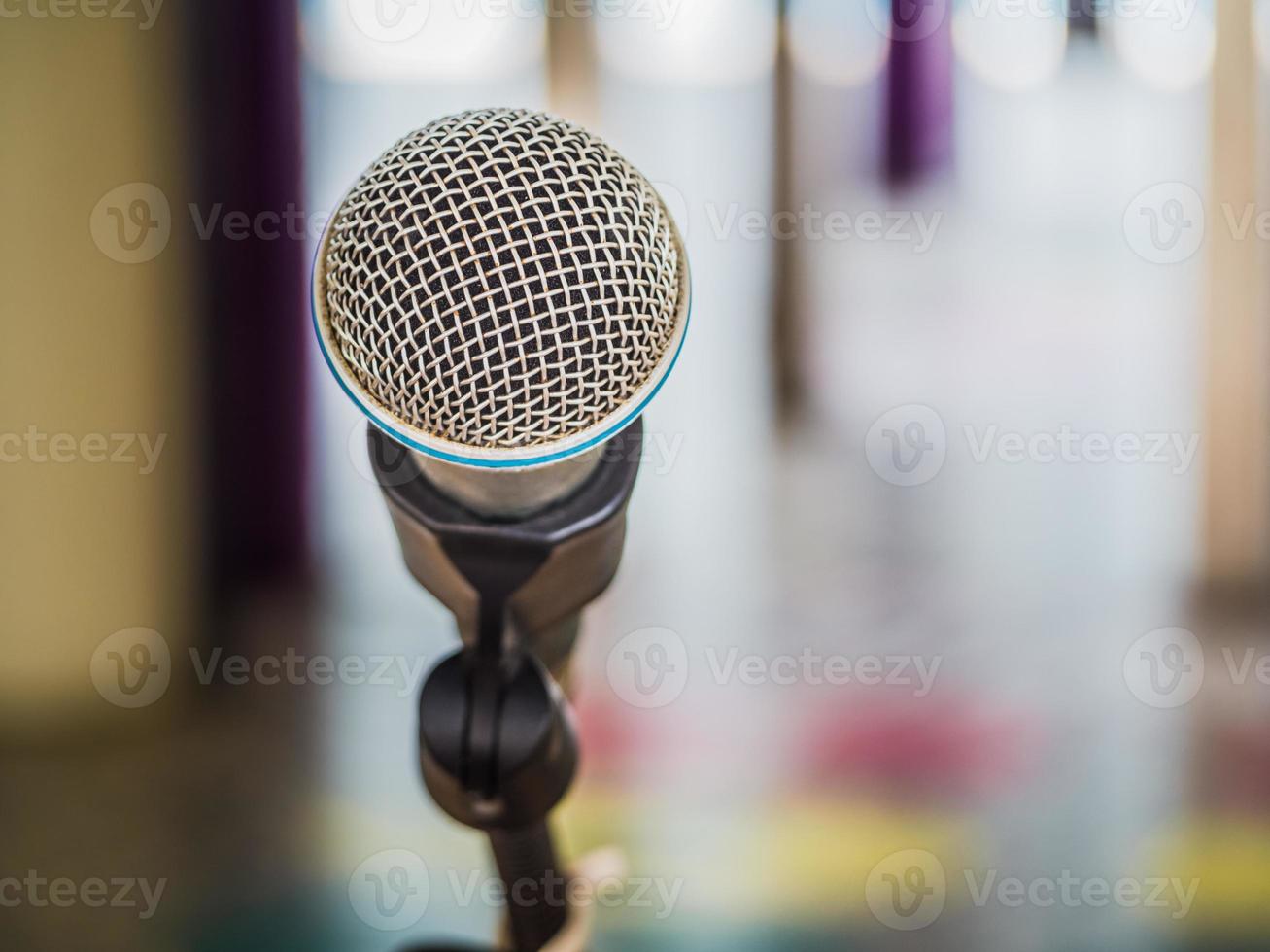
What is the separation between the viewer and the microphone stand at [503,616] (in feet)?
1.31

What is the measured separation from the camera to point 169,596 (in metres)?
2.90

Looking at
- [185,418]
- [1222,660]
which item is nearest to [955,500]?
[1222,660]

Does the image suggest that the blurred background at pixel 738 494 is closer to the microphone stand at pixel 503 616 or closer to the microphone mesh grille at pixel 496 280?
the microphone stand at pixel 503 616

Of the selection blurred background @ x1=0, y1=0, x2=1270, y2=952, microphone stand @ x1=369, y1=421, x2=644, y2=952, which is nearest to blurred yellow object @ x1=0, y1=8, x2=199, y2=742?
blurred background @ x1=0, y1=0, x2=1270, y2=952

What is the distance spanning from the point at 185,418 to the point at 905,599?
225 centimetres

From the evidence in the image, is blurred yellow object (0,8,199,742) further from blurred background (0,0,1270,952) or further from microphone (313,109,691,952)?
microphone (313,109,691,952)

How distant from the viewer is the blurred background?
7.41 ft

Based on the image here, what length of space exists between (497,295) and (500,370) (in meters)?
0.03

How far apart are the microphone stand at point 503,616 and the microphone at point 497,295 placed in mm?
22

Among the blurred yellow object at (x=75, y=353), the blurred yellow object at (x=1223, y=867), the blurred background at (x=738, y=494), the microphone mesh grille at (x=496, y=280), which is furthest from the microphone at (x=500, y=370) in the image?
the blurred yellow object at (x=75, y=353)

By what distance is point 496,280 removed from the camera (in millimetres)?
356

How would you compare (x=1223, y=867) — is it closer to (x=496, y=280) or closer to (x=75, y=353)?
(x=496, y=280)

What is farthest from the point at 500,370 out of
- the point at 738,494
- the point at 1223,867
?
the point at 738,494

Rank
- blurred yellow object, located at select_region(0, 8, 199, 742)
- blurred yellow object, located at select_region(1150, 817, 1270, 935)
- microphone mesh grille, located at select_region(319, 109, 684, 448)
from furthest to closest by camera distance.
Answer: blurred yellow object, located at select_region(0, 8, 199, 742)
blurred yellow object, located at select_region(1150, 817, 1270, 935)
microphone mesh grille, located at select_region(319, 109, 684, 448)
